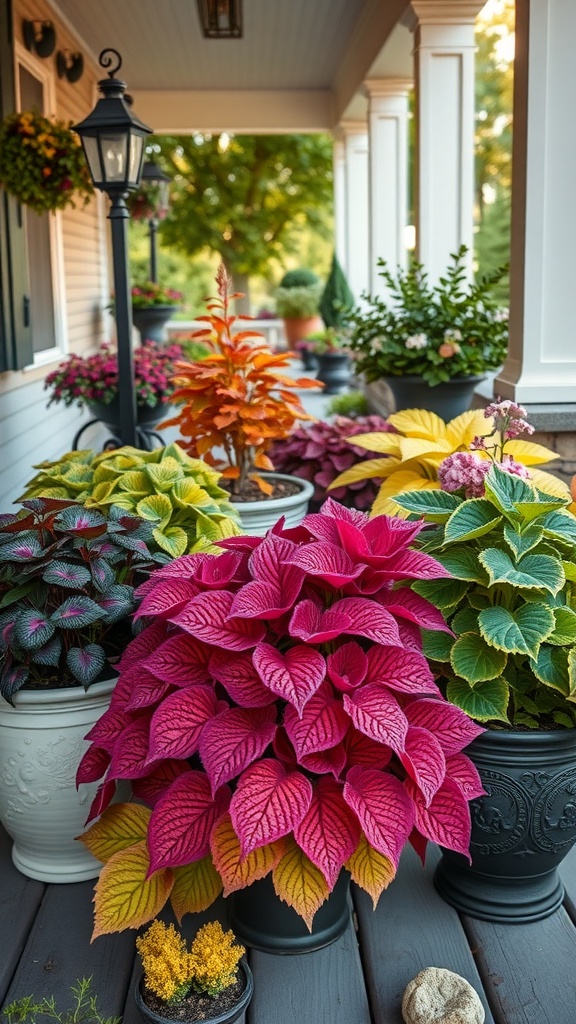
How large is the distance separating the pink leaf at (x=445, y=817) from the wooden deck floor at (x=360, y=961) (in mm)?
258

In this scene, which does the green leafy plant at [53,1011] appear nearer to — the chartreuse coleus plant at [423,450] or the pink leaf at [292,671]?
the pink leaf at [292,671]

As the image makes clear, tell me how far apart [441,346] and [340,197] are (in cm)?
638

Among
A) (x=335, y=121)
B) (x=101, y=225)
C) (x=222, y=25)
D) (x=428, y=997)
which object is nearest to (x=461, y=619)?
(x=428, y=997)

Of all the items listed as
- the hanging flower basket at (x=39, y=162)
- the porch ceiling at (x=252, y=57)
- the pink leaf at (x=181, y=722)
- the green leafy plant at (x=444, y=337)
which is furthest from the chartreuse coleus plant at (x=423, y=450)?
the porch ceiling at (x=252, y=57)

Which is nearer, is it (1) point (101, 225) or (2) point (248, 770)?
(2) point (248, 770)

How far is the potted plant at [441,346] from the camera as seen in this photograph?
4207mm

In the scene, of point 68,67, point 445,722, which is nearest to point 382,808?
point 445,722

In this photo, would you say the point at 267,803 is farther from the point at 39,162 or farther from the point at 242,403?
the point at 39,162

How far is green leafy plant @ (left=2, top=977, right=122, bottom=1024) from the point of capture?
1.58m

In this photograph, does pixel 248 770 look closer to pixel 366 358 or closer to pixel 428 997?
pixel 428 997

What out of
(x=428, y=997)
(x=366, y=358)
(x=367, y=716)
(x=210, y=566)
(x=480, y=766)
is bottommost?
(x=428, y=997)

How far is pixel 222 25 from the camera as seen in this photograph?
6988 millimetres

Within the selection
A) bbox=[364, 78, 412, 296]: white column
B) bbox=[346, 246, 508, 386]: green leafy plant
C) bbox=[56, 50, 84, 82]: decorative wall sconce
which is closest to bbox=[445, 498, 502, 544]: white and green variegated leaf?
bbox=[346, 246, 508, 386]: green leafy plant

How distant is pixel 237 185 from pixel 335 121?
29.9ft
